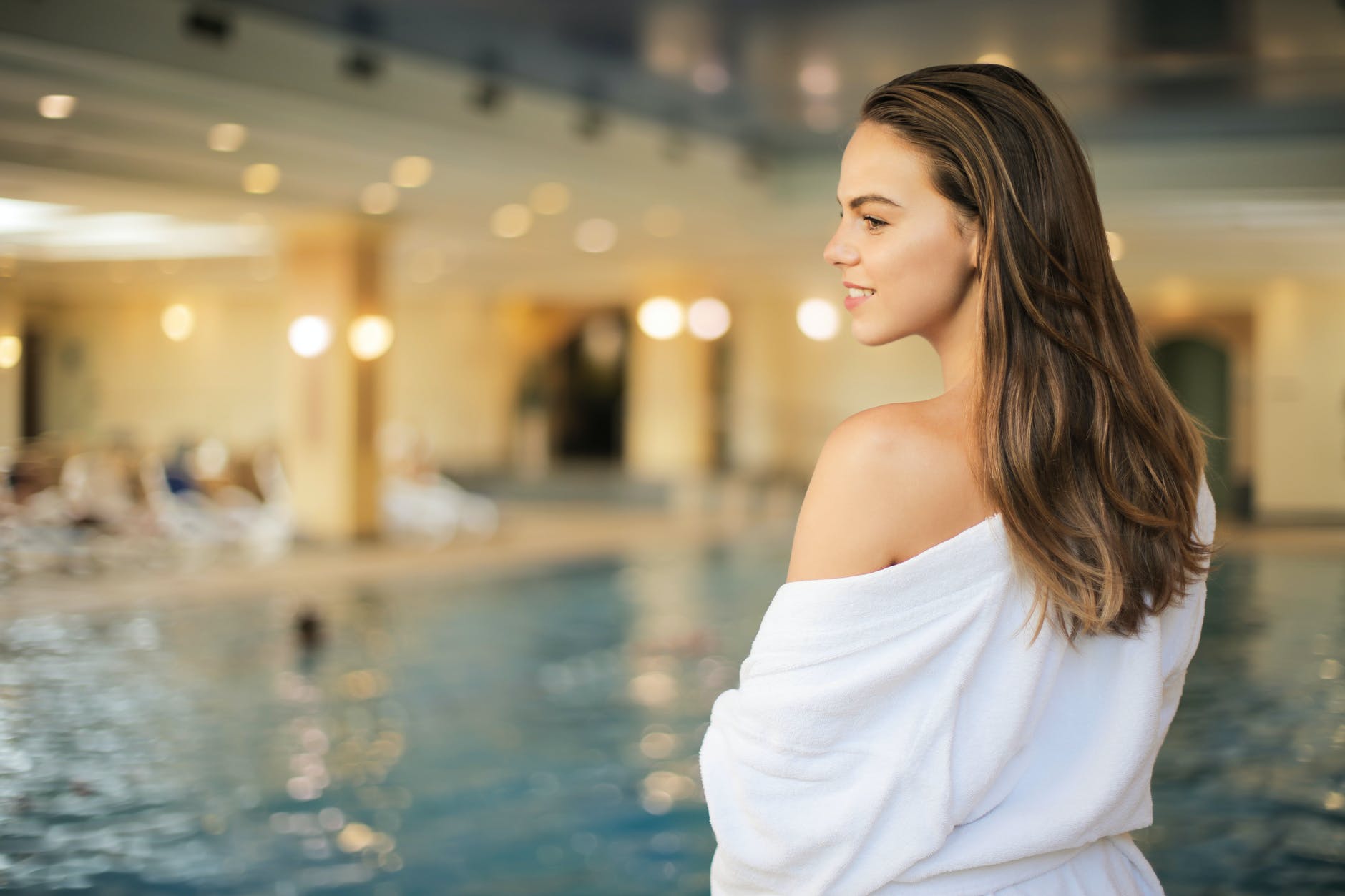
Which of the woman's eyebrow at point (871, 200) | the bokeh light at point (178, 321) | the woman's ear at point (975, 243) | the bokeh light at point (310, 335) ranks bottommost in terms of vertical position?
the woman's ear at point (975, 243)

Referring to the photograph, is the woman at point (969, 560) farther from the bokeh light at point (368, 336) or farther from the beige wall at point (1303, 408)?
the bokeh light at point (368, 336)

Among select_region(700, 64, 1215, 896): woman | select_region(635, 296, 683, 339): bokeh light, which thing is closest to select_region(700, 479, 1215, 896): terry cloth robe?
select_region(700, 64, 1215, 896): woman

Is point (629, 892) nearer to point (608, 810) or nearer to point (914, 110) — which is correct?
point (608, 810)

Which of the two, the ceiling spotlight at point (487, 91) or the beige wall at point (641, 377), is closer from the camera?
the beige wall at point (641, 377)

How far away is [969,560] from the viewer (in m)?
0.92

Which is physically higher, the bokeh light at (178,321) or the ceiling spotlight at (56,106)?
the ceiling spotlight at (56,106)

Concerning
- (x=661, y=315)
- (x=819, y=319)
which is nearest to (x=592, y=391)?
(x=661, y=315)

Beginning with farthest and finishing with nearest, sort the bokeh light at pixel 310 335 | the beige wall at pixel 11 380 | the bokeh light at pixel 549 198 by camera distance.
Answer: the bokeh light at pixel 310 335 < the bokeh light at pixel 549 198 < the beige wall at pixel 11 380

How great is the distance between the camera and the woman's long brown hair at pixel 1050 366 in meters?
0.93

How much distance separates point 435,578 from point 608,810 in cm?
A: 615

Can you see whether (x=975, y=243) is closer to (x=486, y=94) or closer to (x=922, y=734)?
(x=922, y=734)

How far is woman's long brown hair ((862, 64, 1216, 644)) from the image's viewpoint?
0.93m

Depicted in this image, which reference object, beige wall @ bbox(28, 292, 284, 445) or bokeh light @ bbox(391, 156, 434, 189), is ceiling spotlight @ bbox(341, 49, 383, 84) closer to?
bokeh light @ bbox(391, 156, 434, 189)

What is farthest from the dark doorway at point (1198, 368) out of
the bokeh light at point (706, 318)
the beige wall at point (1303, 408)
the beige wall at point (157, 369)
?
the beige wall at point (157, 369)
